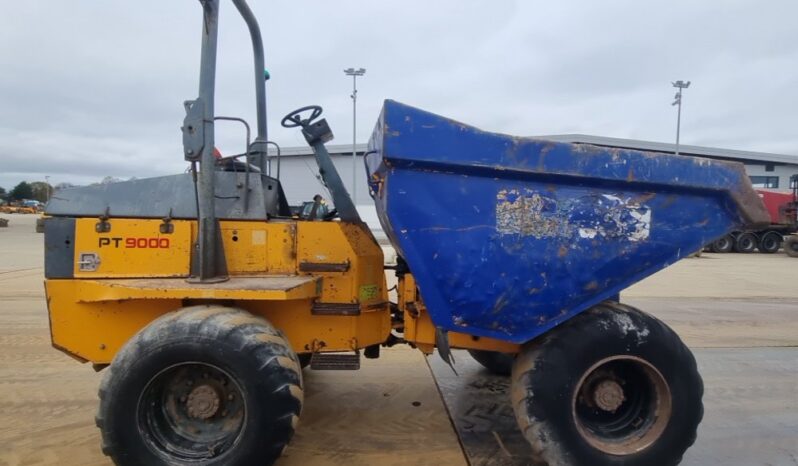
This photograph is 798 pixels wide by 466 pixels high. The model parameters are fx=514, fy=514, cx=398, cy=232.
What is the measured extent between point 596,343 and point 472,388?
185 centimetres

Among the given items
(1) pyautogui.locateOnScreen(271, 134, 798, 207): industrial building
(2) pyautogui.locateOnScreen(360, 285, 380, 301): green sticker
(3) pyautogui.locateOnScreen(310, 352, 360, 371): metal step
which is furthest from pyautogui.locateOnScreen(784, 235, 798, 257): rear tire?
(3) pyautogui.locateOnScreen(310, 352, 360, 371): metal step

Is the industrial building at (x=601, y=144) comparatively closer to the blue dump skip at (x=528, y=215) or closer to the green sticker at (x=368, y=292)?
the green sticker at (x=368, y=292)

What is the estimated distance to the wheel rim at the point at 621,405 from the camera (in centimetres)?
304

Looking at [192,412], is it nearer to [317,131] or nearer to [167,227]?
[167,227]

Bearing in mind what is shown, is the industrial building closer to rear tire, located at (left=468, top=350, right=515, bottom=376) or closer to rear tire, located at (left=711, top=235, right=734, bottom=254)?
rear tire, located at (left=711, top=235, right=734, bottom=254)

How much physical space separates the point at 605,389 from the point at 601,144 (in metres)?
26.6

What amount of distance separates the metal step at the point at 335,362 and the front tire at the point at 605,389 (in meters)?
1.18

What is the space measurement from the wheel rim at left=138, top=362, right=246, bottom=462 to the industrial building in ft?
70.2

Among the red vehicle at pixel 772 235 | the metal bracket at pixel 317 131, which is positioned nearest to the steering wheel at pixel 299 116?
the metal bracket at pixel 317 131

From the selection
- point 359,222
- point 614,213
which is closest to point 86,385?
point 359,222

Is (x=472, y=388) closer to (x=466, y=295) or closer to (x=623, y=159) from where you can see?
(x=466, y=295)

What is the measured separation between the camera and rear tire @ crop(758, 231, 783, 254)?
23828 millimetres

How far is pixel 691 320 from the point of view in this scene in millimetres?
7730

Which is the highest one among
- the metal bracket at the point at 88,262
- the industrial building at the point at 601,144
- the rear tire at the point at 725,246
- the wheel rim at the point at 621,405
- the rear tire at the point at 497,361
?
the industrial building at the point at 601,144
